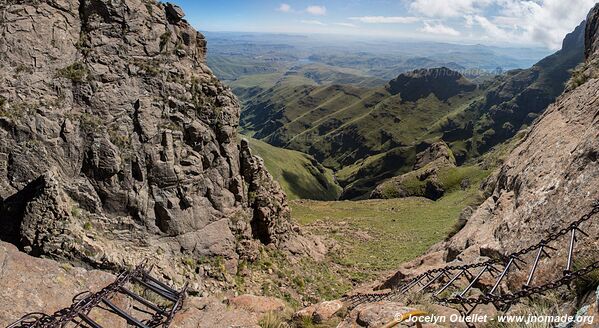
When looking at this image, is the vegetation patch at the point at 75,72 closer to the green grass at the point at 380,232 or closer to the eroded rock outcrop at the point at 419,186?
the green grass at the point at 380,232

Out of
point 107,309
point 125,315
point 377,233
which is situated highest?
point 125,315

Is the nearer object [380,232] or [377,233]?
[377,233]

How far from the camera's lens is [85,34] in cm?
2558

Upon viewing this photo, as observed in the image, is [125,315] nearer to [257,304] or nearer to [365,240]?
[257,304]

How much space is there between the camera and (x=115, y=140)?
2394 centimetres

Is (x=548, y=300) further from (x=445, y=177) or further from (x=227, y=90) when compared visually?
(x=445, y=177)

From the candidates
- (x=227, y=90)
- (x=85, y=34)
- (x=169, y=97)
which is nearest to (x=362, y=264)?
(x=227, y=90)

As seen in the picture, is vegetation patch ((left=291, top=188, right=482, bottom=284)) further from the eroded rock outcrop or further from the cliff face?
the eroded rock outcrop

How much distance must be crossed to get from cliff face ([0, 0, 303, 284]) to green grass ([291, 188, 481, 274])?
54.7 ft

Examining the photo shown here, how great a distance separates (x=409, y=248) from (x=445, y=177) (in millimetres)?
97859

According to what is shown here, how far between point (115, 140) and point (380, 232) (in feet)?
142

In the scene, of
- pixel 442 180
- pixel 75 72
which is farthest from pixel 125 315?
pixel 442 180

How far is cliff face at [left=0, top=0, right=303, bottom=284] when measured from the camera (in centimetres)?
2081

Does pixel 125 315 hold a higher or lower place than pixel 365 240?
higher
